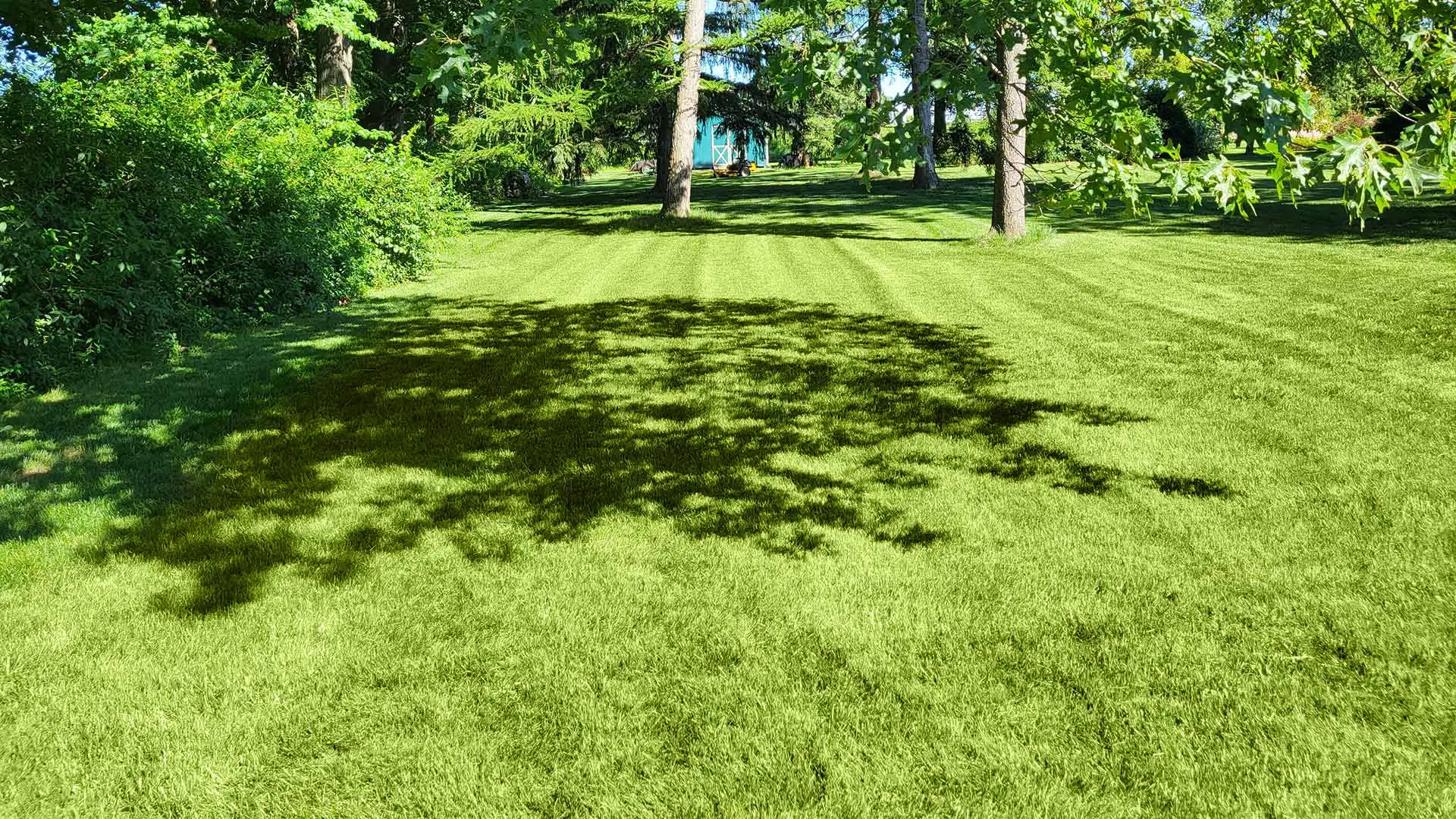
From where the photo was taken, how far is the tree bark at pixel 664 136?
29.7 meters

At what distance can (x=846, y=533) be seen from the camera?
16.5ft

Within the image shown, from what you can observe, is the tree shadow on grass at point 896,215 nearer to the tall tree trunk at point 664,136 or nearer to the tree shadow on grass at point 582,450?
the tall tree trunk at point 664,136

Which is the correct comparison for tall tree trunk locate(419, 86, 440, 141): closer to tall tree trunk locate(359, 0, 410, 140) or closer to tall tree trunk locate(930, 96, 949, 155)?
tall tree trunk locate(359, 0, 410, 140)

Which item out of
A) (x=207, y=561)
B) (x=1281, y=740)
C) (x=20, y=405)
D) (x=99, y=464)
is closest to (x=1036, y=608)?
(x=1281, y=740)

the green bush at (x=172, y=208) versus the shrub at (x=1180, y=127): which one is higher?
the shrub at (x=1180, y=127)

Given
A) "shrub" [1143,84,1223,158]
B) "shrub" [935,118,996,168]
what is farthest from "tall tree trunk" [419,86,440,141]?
"shrub" [1143,84,1223,158]

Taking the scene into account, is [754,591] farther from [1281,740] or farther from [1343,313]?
[1343,313]

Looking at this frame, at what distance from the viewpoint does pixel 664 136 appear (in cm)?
3172

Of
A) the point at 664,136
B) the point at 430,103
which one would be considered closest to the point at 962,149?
the point at 664,136

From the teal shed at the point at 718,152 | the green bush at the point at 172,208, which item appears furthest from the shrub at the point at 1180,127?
the green bush at the point at 172,208

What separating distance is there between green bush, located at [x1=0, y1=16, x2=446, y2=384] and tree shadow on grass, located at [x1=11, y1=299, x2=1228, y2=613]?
188 cm

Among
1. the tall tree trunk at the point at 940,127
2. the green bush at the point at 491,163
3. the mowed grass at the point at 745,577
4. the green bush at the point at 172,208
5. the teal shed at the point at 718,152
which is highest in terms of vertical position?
the teal shed at the point at 718,152

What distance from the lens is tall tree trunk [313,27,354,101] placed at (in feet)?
62.9

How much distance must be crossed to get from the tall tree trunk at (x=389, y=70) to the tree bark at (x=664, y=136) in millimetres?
7665
